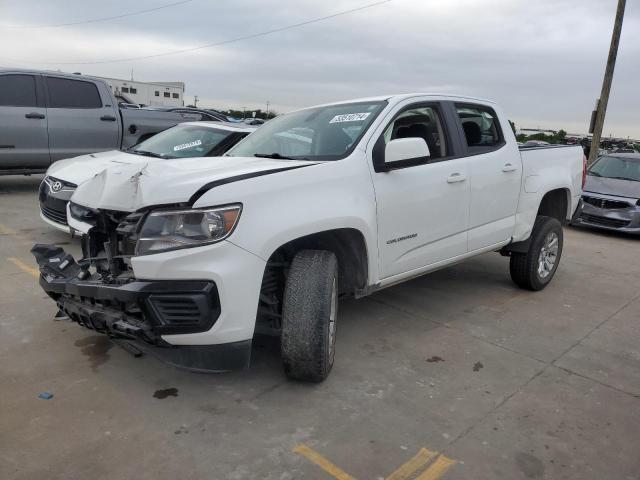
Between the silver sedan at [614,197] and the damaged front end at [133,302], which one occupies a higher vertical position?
the damaged front end at [133,302]

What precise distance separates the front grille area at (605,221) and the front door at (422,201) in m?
6.01

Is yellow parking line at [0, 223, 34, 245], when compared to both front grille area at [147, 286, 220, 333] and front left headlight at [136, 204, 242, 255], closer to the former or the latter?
front left headlight at [136, 204, 242, 255]

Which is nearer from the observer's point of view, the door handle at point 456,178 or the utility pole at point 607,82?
the door handle at point 456,178

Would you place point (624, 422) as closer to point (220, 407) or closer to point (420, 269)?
point (420, 269)

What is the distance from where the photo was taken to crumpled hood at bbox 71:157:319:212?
2822mm

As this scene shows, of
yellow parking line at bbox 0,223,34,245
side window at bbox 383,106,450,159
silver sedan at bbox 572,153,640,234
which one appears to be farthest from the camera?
silver sedan at bbox 572,153,640,234

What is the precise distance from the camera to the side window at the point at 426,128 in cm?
418

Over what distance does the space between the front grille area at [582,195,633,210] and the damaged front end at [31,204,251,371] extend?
839 centimetres

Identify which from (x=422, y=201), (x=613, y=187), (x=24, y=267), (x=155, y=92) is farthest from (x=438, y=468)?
(x=155, y=92)

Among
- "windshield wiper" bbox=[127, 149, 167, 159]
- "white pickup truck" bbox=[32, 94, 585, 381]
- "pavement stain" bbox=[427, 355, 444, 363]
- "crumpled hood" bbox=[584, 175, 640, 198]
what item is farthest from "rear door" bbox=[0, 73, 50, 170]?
"crumpled hood" bbox=[584, 175, 640, 198]

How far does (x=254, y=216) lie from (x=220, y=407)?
1079 millimetres

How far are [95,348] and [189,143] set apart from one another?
3415 mm

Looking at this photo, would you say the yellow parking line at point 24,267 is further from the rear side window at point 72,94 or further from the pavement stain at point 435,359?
the rear side window at point 72,94

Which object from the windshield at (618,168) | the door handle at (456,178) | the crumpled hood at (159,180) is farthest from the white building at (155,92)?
the crumpled hood at (159,180)
